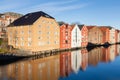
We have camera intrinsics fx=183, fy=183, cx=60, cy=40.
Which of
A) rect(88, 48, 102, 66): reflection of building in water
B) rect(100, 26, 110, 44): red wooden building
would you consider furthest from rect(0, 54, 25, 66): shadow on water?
rect(100, 26, 110, 44): red wooden building

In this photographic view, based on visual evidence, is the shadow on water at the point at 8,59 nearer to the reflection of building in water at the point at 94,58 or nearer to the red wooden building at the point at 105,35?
the reflection of building in water at the point at 94,58

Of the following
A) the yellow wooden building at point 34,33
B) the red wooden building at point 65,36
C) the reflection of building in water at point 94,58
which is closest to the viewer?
the reflection of building in water at point 94,58

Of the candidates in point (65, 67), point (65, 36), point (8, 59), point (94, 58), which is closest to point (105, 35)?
point (65, 36)

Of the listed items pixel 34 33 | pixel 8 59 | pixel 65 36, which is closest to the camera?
pixel 8 59

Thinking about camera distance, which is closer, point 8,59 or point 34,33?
point 8,59

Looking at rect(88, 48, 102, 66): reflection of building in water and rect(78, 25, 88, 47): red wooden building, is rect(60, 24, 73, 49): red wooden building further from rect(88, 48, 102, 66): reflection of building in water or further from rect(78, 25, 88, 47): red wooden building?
rect(88, 48, 102, 66): reflection of building in water

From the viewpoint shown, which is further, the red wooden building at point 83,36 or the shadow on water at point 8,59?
the red wooden building at point 83,36

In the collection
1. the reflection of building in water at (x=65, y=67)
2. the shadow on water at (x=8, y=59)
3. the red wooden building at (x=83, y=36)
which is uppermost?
the red wooden building at (x=83, y=36)

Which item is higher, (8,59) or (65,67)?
(8,59)

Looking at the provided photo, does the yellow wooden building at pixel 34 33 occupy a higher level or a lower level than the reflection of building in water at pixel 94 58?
higher

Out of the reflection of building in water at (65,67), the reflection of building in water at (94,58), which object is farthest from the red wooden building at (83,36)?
the reflection of building in water at (65,67)

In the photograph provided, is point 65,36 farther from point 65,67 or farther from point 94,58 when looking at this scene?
point 65,67

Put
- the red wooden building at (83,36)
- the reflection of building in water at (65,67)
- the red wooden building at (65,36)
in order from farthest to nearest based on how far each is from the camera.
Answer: the red wooden building at (83,36) → the red wooden building at (65,36) → the reflection of building in water at (65,67)

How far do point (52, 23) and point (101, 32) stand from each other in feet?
150
